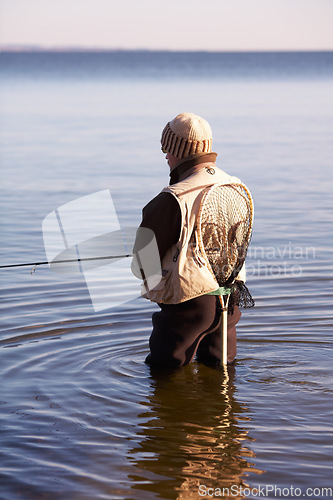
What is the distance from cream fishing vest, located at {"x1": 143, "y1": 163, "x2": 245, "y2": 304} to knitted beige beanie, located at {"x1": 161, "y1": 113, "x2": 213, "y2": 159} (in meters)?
0.13

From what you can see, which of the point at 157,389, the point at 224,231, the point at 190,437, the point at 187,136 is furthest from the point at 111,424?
the point at 187,136

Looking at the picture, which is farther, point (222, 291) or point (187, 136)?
point (222, 291)

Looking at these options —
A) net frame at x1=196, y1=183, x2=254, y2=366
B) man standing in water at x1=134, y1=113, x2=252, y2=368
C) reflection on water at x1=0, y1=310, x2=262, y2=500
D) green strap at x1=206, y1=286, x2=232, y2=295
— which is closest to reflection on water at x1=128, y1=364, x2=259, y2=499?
reflection on water at x1=0, y1=310, x2=262, y2=500

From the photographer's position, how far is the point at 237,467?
4273 millimetres

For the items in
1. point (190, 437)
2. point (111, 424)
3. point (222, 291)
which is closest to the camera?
point (190, 437)

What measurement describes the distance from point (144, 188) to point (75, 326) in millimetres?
7085

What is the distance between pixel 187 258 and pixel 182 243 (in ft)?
0.31

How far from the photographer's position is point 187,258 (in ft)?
16.0

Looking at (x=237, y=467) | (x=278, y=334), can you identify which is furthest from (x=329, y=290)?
(x=237, y=467)

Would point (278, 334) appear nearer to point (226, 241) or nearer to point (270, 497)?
point (226, 241)

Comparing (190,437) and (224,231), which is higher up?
(224,231)

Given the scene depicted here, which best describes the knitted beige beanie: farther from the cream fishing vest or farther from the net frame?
the net frame

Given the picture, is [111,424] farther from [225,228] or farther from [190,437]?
[225,228]

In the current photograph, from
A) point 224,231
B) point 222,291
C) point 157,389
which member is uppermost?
point 224,231
